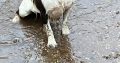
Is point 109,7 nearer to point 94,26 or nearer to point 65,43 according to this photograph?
point 94,26

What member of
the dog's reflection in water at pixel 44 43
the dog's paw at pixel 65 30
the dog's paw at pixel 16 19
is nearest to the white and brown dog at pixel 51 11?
the dog's paw at pixel 65 30

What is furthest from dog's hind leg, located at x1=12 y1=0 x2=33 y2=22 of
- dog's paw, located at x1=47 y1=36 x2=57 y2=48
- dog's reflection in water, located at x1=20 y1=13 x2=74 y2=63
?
dog's paw, located at x1=47 y1=36 x2=57 y2=48

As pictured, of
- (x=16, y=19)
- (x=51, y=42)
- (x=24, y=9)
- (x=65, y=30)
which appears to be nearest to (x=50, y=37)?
(x=51, y=42)

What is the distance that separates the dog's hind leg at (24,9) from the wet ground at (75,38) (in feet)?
0.49

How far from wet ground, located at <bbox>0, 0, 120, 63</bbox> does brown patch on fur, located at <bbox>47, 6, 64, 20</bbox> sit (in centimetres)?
45

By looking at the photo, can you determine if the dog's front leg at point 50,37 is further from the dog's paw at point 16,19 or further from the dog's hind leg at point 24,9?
the dog's paw at point 16,19

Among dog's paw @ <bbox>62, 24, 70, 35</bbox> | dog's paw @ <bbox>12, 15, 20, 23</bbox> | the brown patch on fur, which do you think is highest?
the brown patch on fur

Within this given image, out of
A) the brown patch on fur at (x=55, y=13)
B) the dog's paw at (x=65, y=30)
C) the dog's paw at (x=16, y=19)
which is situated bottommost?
the dog's paw at (x=16, y=19)

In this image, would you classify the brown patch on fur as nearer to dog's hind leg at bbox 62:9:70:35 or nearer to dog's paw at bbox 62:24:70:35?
dog's hind leg at bbox 62:9:70:35

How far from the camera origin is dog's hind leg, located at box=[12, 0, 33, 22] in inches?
322

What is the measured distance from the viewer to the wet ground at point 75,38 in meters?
6.76

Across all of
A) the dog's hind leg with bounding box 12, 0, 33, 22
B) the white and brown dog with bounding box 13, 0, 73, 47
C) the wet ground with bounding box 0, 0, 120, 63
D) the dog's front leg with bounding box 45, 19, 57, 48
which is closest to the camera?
the wet ground with bounding box 0, 0, 120, 63

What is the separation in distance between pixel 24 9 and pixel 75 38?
1.59 metres

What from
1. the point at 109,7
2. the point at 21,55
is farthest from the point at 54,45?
the point at 109,7
